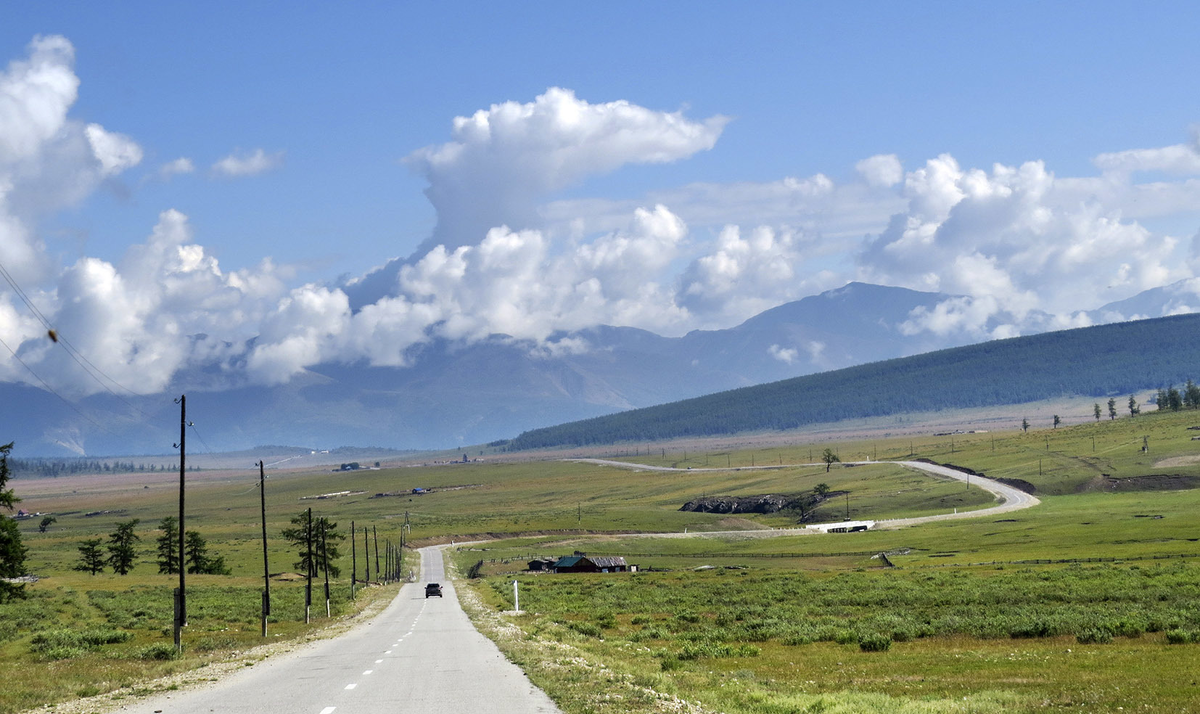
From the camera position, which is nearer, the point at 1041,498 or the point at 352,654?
the point at 352,654

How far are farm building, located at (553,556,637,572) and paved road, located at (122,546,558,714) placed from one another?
72761mm

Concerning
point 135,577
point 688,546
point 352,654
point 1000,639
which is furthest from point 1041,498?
point 352,654

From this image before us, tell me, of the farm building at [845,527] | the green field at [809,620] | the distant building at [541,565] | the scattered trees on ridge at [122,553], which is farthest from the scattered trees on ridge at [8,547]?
the farm building at [845,527]

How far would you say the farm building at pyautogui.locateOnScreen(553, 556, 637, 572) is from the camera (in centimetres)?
11550

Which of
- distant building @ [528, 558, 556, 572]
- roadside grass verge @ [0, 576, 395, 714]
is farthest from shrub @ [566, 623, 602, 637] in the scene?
distant building @ [528, 558, 556, 572]

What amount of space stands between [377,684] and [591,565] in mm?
91563

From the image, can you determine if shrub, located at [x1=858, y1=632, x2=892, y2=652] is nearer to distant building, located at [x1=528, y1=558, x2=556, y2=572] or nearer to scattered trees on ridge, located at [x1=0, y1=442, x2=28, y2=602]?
scattered trees on ridge, located at [x1=0, y1=442, x2=28, y2=602]

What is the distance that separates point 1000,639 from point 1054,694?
14972mm

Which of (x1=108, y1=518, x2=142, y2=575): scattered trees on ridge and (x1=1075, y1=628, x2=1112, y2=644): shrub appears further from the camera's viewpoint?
(x1=108, y1=518, x2=142, y2=575): scattered trees on ridge

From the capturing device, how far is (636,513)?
196250 millimetres

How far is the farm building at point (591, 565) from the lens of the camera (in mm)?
115500

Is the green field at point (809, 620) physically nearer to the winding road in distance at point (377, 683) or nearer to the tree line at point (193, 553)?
the winding road in distance at point (377, 683)

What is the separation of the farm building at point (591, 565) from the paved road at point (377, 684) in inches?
2865

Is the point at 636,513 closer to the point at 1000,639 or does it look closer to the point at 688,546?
the point at 688,546
